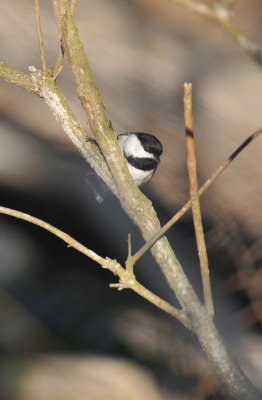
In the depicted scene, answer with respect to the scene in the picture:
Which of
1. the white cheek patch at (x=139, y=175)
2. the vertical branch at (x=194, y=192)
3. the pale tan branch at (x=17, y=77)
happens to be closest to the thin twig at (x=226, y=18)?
the vertical branch at (x=194, y=192)

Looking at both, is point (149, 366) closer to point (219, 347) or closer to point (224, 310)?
point (224, 310)

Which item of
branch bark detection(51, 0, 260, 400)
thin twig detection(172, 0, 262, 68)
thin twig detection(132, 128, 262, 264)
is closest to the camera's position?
thin twig detection(172, 0, 262, 68)

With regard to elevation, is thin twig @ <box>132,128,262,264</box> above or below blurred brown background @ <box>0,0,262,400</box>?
below

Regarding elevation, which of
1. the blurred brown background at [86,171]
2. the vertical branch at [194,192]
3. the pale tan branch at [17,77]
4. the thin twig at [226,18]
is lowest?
the vertical branch at [194,192]

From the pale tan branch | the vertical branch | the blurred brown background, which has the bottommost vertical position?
the vertical branch

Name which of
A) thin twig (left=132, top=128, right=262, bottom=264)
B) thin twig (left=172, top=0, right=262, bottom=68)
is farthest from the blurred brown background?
thin twig (left=172, top=0, right=262, bottom=68)

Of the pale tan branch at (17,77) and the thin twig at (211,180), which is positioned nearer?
the thin twig at (211,180)

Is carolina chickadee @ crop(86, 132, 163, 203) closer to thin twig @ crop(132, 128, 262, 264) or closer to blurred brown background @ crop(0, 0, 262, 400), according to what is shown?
blurred brown background @ crop(0, 0, 262, 400)

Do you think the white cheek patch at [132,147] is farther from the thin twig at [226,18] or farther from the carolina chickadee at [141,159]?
the thin twig at [226,18]
